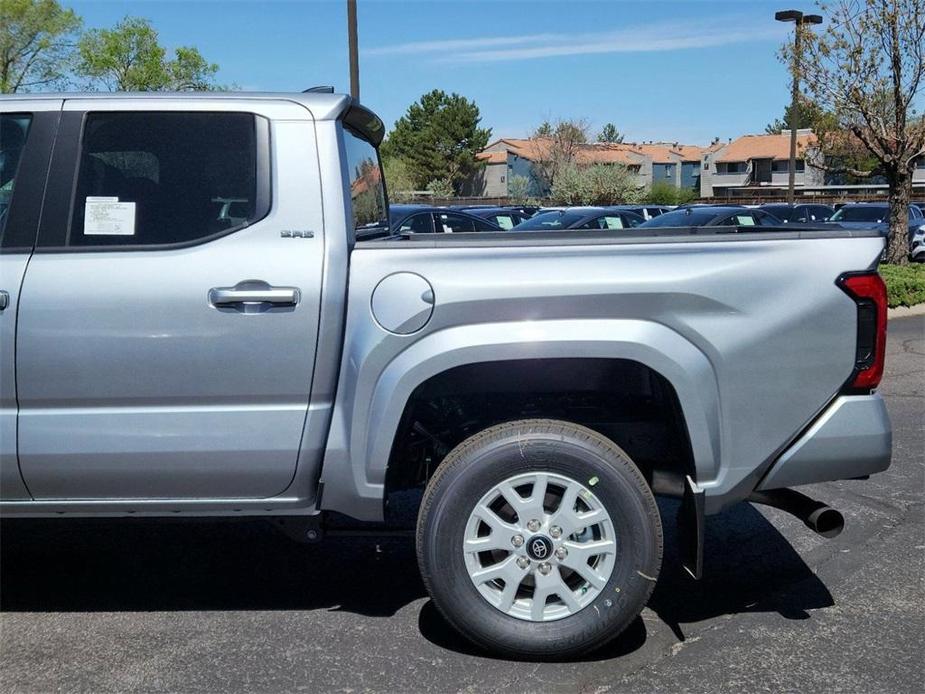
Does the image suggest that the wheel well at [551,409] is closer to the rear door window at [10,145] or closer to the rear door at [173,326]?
the rear door at [173,326]

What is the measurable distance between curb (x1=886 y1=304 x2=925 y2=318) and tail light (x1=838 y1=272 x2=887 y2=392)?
39.0 ft

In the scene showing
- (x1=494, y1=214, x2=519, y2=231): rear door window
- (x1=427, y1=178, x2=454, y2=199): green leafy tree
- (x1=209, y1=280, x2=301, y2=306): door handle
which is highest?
(x1=427, y1=178, x2=454, y2=199): green leafy tree

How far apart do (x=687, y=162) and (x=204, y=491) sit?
10535 cm

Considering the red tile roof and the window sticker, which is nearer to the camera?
the window sticker

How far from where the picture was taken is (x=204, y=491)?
3.50m

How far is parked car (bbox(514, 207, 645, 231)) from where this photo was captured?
1898cm

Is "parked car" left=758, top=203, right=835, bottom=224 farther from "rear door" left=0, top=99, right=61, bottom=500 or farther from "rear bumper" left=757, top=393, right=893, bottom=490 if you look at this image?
"rear door" left=0, top=99, right=61, bottom=500

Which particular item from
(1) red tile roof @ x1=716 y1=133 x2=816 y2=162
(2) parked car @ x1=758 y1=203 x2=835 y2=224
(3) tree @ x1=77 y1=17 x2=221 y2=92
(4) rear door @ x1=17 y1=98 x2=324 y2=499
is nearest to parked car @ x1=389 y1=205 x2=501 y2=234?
(2) parked car @ x1=758 y1=203 x2=835 y2=224

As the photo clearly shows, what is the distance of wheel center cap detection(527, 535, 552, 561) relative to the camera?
3.40 metres

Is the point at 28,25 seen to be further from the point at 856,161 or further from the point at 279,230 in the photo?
the point at 279,230

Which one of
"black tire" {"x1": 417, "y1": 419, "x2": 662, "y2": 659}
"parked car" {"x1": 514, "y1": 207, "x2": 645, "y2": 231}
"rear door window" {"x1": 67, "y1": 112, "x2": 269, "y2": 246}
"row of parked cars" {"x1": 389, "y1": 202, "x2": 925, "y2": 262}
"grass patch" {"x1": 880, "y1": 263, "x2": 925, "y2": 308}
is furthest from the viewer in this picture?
"parked car" {"x1": 514, "y1": 207, "x2": 645, "y2": 231}

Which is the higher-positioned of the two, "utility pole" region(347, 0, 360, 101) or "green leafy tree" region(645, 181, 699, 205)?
"utility pole" region(347, 0, 360, 101)

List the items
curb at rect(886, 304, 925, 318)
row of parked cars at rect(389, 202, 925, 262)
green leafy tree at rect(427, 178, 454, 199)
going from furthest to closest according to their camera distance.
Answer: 1. green leafy tree at rect(427, 178, 454, 199)
2. row of parked cars at rect(389, 202, 925, 262)
3. curb at rect(886, 304, 925, 318)

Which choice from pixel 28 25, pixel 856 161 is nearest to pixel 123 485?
pixel 856 161
